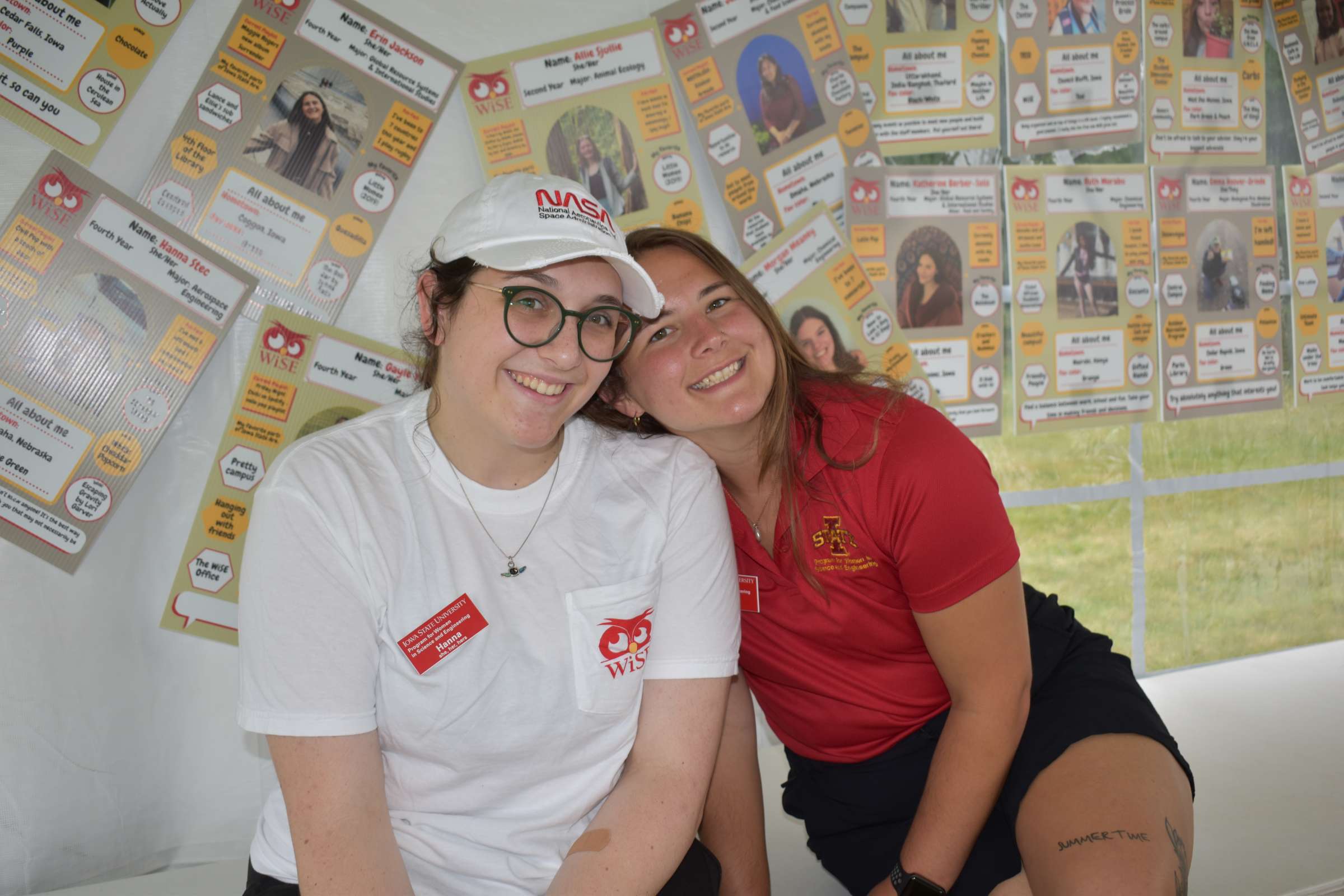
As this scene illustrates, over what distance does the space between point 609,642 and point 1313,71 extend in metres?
2.41

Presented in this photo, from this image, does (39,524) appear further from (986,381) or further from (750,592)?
(986,381)

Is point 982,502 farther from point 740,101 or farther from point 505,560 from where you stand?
point 740,101

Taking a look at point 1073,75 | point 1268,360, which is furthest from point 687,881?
point 1268,360

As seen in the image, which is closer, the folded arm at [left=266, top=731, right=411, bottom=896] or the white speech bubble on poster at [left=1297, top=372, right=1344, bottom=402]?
the folded arm at [left=266, top=731, right=411, bottom=896]

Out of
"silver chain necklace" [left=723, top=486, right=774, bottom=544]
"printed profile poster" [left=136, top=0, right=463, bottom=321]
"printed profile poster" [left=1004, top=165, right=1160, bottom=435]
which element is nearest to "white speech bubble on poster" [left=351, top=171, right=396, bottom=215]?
"printed profile poster" [left=136, top=0, right=463, bottom=321]

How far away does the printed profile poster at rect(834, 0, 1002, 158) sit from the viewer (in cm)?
201

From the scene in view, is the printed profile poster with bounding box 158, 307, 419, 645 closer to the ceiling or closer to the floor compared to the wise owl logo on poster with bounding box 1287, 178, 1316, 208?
closer to the floor

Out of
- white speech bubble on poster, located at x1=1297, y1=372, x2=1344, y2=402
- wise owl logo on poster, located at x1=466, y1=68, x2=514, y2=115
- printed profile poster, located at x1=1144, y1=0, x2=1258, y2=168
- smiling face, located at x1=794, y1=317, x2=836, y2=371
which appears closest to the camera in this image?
wise owl logo on poster, located at x1=466, y1=68, x2=514, y2=115

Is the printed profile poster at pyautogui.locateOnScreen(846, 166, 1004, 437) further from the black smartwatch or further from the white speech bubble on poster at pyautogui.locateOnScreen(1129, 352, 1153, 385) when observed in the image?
the black smartwatch

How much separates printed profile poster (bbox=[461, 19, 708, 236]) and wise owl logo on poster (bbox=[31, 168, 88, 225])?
2.16 ft

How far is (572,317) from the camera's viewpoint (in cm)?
109

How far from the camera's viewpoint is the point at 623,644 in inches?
44.1

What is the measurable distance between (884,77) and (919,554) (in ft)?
4.08

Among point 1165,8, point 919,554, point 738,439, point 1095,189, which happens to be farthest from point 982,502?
point 1165,8
